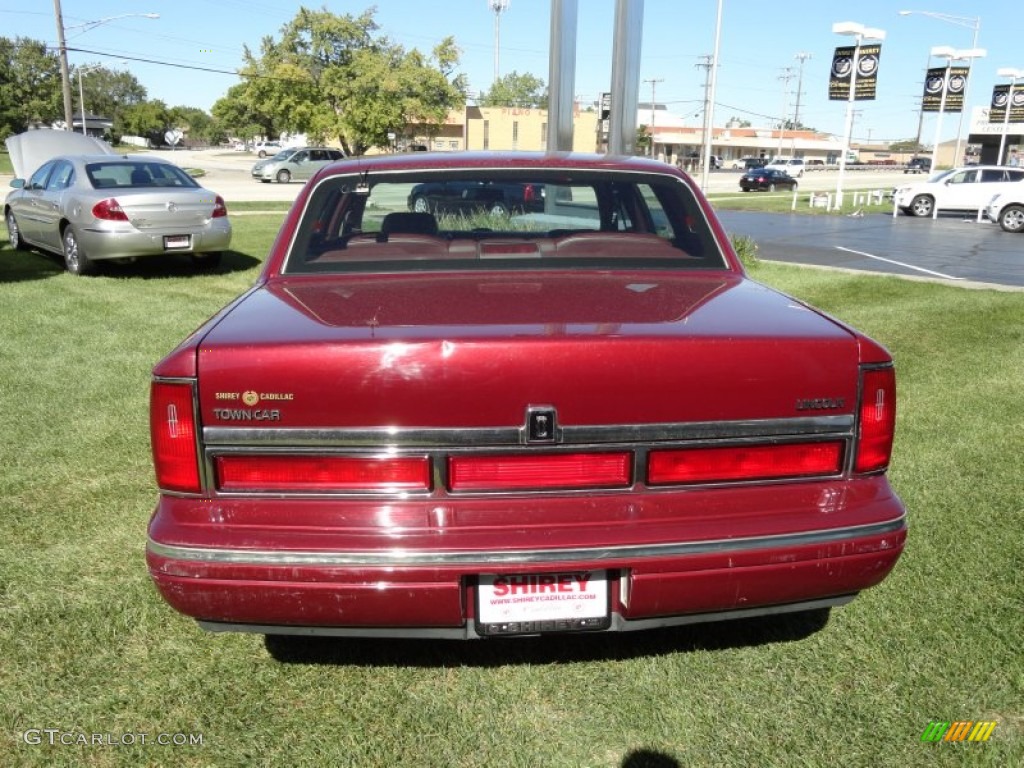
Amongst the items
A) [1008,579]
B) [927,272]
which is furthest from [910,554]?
[927,272]

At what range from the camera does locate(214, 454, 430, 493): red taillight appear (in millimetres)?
2299

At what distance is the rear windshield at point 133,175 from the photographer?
34.2 ft

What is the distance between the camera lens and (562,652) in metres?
2.96

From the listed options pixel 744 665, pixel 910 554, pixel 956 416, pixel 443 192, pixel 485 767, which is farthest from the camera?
pixel 956 416

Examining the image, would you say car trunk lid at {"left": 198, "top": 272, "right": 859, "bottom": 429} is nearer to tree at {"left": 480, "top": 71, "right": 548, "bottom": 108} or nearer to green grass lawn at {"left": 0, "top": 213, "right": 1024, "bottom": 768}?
green grass lawn at {"left": 0, "top": 213, "right": 1024, "bottom": 768}

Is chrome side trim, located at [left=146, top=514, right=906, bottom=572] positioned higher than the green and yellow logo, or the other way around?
chrome side trim, located at [left=146, top=514, right=906, bottom=572]

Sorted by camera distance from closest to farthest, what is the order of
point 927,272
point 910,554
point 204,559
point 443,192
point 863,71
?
point 204,559, point 910,554, point 443,192, point 927,272, point 863,71

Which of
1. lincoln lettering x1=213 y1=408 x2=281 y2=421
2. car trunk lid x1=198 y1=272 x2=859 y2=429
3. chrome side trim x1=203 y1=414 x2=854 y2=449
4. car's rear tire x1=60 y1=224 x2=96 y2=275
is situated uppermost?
car trunk lid x1=198 y1=272 x2=859 y2=429

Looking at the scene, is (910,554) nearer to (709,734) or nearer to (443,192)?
(709,734)

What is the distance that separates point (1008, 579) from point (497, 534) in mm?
2308

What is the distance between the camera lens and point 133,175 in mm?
10695

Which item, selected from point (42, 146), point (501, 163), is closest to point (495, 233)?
point (501, 163)

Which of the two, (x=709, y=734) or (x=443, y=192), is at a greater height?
(x=443, y=192)

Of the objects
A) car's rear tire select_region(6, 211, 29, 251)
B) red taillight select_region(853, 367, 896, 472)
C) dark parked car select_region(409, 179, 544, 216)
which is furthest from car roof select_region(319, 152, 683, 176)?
car's rear tire select_region(6, 211, 29, 251)
